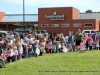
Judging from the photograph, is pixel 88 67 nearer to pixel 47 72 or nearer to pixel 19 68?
pixel 47 72

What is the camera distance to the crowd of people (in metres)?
15.4

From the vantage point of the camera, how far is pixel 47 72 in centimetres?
1100

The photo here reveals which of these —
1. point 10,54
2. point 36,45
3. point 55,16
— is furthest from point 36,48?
point 55,16

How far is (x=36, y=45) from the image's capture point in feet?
59.4

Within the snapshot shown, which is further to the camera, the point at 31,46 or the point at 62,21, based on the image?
the point at 62,21

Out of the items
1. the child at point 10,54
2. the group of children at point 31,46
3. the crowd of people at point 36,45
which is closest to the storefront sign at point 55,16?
the crowd of people at point 36,45

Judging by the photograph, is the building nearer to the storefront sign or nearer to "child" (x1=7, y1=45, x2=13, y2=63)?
the storefront sign

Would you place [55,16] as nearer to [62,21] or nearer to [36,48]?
[62,21]

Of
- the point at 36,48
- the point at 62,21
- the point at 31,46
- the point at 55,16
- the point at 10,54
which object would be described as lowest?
the point at 10,54

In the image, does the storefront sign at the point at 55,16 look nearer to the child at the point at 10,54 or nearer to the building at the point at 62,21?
the building at the point at 62,21

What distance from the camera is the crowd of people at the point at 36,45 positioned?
15.4m

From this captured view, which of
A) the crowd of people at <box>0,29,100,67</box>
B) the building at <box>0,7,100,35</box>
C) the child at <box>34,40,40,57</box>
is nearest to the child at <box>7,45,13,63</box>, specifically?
the crowd of people at <box>0,29,100,67</box>

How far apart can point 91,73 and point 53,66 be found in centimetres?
265

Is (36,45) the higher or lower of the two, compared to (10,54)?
higher
